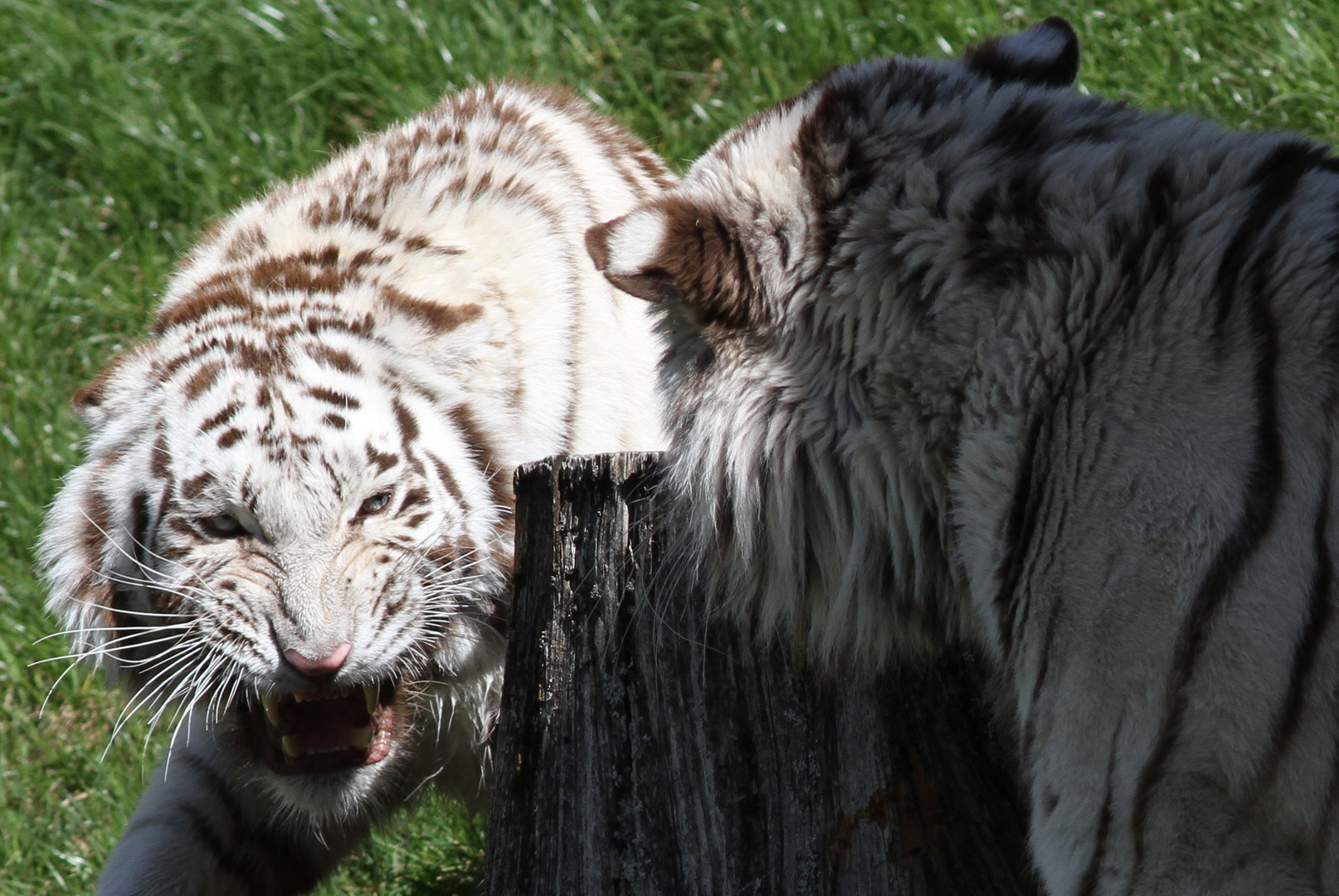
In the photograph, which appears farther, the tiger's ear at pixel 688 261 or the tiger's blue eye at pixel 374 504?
the tiger's blue eye at pixel 374 504

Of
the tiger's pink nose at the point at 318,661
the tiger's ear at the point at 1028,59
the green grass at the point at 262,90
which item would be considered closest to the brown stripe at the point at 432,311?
the tiger's pink nose at the point at 318,661

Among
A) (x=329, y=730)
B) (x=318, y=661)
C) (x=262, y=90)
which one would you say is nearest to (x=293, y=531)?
(x=318, y=661)

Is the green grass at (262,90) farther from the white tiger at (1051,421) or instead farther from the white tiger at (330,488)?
→ the white tiger at (1051,421)

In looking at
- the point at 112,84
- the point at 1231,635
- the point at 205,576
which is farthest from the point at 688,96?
the point at 1231,635

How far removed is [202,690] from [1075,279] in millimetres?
1707

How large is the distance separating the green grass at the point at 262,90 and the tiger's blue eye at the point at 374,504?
1738 mm

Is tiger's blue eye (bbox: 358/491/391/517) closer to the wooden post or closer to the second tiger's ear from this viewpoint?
the wooden post

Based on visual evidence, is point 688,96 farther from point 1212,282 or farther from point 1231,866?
point 1231,866

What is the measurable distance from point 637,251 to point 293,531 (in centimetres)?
95

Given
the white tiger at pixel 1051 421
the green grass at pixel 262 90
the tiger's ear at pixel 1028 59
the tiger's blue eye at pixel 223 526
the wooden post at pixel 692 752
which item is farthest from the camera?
the green grass at pixel 262 90

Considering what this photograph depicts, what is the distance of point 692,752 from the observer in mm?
1896

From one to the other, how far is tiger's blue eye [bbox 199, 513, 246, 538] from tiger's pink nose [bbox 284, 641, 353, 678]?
0.26 metres

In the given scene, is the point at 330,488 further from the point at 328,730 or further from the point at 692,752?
the point at 692,752

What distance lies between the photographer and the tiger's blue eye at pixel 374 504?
2.49 meters
